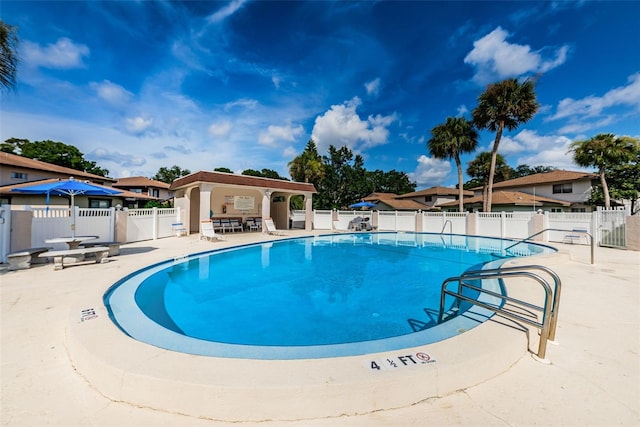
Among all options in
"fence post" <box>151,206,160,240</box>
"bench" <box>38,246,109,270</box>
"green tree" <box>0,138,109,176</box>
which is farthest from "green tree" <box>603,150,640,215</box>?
"green tree" <box>0,138,109,176</box>

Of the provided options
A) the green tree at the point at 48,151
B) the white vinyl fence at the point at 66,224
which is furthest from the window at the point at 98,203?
the white vinyl fence at the point at 66,224

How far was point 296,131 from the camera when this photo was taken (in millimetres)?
32219

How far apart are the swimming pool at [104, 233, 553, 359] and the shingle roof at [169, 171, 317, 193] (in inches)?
201

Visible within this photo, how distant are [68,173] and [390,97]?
33.6 m

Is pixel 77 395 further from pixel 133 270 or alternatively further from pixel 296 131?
pixel 296 131

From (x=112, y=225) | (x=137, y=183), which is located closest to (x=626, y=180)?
(x=112, y=225)

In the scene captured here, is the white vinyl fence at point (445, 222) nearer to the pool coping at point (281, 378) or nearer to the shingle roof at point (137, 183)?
the pool coping at point (281, 378)

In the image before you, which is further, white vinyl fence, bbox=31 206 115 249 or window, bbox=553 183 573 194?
window, bbox=553 183 573 194

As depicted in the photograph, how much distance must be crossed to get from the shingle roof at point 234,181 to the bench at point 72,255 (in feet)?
21.5

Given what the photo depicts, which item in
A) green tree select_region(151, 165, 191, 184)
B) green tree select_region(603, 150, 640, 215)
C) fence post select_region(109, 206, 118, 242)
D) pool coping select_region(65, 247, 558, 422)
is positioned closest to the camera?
pool coping select_region(65, 247, 558, 422)

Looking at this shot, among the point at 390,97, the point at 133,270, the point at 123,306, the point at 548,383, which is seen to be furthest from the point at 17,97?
the point at 390,97

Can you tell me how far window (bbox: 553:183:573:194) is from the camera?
2422 centimetres

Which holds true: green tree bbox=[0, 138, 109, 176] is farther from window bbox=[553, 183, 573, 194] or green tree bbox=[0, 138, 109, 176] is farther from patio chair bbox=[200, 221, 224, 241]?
window bbox=[553, 183, 573, 194]

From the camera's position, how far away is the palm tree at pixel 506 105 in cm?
1878
